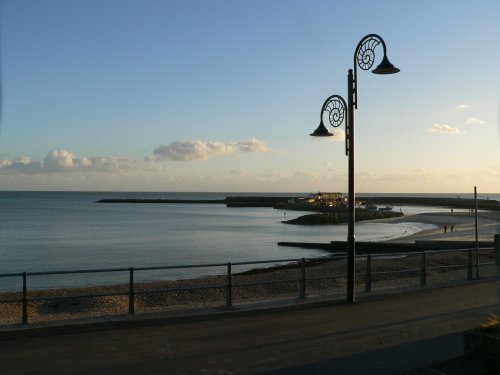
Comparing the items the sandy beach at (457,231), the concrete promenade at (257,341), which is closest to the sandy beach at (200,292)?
the sandy beach at (457,231)

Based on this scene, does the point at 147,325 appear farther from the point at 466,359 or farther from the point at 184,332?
the point at 466,359

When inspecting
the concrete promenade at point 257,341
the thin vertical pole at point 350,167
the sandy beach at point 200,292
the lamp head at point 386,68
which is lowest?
the sandy beach at point 200,292

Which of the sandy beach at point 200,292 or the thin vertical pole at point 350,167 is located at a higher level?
the thin vertical pole at point 350,167

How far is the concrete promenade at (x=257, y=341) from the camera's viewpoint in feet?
24.5

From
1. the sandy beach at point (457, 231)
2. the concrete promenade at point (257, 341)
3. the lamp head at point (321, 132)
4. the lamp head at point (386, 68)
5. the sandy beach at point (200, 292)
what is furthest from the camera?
the sandy beach at point (457, 231)

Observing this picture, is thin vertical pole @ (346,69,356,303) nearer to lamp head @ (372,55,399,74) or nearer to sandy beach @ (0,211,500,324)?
lamp head @ (372,55,399,74)

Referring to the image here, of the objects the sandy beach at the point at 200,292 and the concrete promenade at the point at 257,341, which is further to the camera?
the sandy beach at the point at 200,292

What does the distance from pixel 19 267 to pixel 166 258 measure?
10.6 metres

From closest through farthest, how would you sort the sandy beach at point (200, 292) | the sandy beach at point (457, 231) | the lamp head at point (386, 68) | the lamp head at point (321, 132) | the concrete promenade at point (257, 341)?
the concrete promenade at point (257, 341) → the lamp head at point (386, 68) → the lamp head at point (321, 132) → the sandy beach at point (200, 292) → the sandy beach at point (457, 231)

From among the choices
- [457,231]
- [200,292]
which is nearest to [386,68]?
[200,292]

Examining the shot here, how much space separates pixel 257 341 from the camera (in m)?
8.90

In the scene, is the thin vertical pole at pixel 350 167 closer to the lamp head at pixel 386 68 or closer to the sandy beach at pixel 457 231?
the lamp head at pixel 386 68

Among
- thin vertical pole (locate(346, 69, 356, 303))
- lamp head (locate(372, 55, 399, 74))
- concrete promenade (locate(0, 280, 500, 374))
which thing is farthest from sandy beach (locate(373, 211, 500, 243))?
concrete promenade (locate(0, 280, 500, 374))

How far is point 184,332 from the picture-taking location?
947 centimetres
